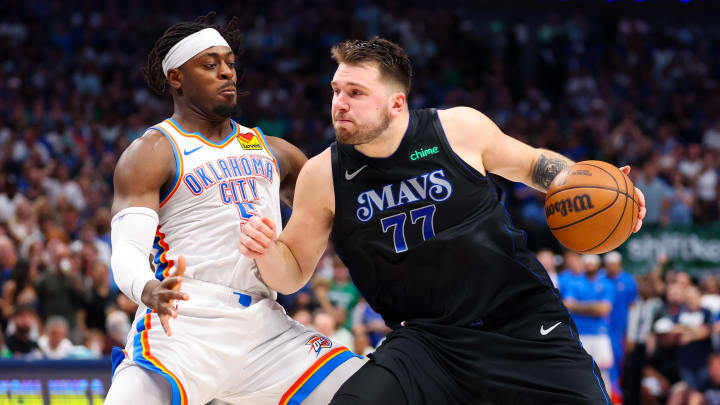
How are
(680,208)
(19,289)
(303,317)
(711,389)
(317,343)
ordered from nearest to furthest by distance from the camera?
(317,343) < (303,317) < (711,389) < (19,289) < (680,208)

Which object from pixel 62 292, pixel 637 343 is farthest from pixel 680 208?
pixel 62 292

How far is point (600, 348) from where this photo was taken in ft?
27.9

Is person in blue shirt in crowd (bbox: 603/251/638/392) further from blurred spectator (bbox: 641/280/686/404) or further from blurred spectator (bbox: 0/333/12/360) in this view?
blurred spectator (bbox: 0/333/12/360)

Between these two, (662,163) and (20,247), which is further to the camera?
(662,163)

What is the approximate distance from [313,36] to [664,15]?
8.11 metres

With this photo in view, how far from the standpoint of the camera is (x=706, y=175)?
1232 cm

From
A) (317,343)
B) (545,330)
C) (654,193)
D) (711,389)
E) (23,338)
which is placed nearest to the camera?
(545,330)

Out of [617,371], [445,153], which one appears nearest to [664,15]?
[617,371]

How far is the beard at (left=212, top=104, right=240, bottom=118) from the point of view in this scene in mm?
3785

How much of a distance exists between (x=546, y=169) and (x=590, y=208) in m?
0.28

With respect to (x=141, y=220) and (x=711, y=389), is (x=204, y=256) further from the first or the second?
(x=711, y=389)

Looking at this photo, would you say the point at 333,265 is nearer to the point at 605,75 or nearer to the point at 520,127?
the point at 520,127

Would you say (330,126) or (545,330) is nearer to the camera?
A: (545,330)

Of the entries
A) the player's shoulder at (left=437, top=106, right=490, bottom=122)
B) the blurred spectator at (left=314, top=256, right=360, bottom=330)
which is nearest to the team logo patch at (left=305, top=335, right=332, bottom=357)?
the player's shoulder at (left=437, top=106, right=490, bottom=122)
